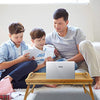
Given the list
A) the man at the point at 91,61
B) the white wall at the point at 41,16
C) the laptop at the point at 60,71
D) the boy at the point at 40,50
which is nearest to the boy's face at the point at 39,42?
the boy at the point at 40,50

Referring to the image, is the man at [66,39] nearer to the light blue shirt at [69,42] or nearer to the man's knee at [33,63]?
the light blue shirt at [69,42]

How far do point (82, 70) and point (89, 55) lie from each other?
0.17 meters

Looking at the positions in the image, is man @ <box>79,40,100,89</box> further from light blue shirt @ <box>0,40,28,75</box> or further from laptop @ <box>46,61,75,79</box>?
light blue shirt @ <box>0,40,28,75</box>

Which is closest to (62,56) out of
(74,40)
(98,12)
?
(74,40)

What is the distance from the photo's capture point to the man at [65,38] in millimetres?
1829

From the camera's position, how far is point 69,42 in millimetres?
1879

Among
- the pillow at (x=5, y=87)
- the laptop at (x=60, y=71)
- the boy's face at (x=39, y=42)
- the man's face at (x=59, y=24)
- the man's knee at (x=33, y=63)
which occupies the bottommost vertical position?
the pillow at (x=5, y=87)

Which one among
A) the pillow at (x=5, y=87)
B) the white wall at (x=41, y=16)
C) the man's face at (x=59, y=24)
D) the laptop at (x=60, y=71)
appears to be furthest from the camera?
the white wall at (x=41, y=16)

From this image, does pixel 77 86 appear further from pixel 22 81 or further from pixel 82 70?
pixel 22 81

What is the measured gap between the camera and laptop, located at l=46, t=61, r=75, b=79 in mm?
1248

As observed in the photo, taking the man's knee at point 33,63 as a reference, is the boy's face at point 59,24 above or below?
above

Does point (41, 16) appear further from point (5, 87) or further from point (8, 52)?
point (5, 87)

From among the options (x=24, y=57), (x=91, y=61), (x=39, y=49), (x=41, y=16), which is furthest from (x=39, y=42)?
(x=41, y=16)

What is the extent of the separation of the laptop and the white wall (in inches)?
49.0
